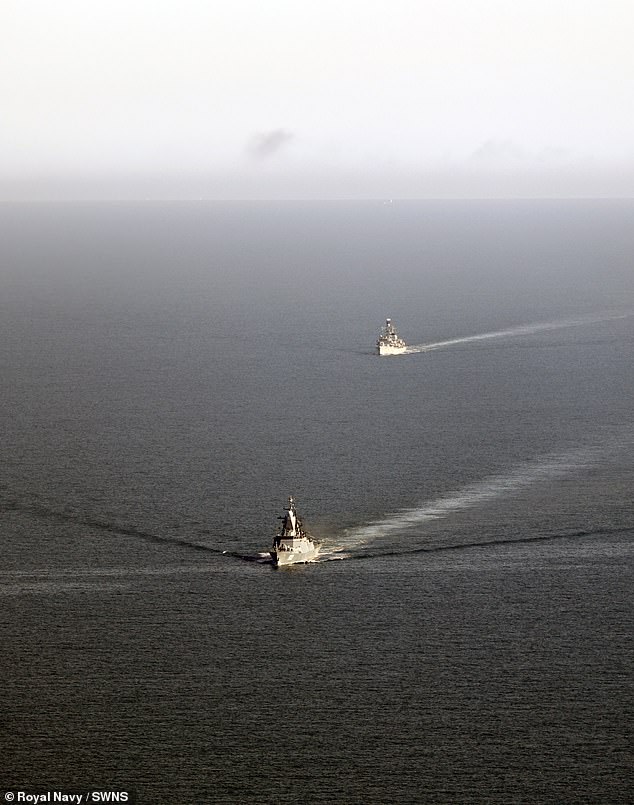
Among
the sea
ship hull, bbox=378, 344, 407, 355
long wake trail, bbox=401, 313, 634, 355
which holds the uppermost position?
long wake trail, bbox=401, 313, 634, 355

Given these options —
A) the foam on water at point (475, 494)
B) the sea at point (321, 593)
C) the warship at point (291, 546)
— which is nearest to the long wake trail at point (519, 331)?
the sea at point (321, 593)

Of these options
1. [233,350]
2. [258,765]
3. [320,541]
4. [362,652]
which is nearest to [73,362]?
[233,350]

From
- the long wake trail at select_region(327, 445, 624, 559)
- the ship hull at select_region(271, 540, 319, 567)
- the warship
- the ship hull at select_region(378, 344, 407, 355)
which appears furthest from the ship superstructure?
the ship hull at select_region(271, 540, 319, 567)

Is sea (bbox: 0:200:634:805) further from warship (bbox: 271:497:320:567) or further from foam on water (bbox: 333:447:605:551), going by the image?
warship (bbox: 271:497:320:567)

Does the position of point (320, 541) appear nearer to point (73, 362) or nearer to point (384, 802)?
point (384, 802)

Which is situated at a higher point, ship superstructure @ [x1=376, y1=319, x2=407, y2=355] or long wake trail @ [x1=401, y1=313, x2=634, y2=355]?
long wake trail @ [x1=401, y1=313, x2=634, y2=355]
